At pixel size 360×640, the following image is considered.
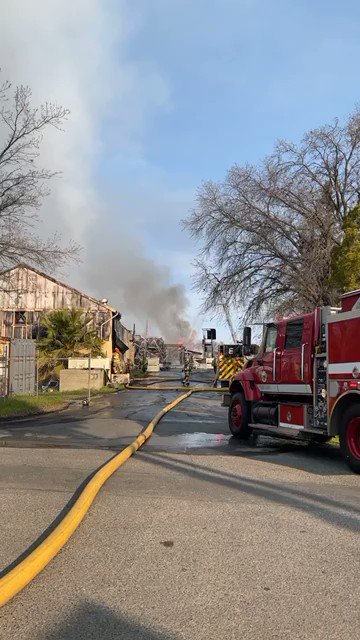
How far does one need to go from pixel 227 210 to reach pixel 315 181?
4177 mm

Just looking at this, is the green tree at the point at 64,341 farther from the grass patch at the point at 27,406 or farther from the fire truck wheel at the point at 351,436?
the fire truck wheel at the point at 351,436

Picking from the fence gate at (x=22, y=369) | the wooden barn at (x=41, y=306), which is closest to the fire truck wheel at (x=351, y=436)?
the fence gate at (x=22, y=369)

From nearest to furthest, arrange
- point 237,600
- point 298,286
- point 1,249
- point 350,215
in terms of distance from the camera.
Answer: point 237,600, point 1,249, point 350,215, point 298,286

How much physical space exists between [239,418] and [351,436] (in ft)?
12.5

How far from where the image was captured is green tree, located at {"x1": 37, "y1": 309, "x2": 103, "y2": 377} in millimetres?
27219

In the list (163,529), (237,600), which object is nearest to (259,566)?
(237,600)

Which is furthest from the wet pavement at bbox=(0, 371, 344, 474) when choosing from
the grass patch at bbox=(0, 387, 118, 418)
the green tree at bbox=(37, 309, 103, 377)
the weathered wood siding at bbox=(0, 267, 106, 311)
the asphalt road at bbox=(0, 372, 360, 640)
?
the weathered wood siding at bbox=(0, 267, 106, 311)

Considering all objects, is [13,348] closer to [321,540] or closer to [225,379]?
[225,379]

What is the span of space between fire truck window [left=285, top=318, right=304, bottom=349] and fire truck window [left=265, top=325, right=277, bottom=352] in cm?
54

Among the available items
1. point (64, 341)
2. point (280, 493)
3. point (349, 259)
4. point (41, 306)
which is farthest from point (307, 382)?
point (41, 306)

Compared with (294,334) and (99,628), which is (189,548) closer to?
(99,628)

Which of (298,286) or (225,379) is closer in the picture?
(298,286)

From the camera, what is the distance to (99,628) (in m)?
3.24

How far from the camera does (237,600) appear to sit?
3.62 metres
